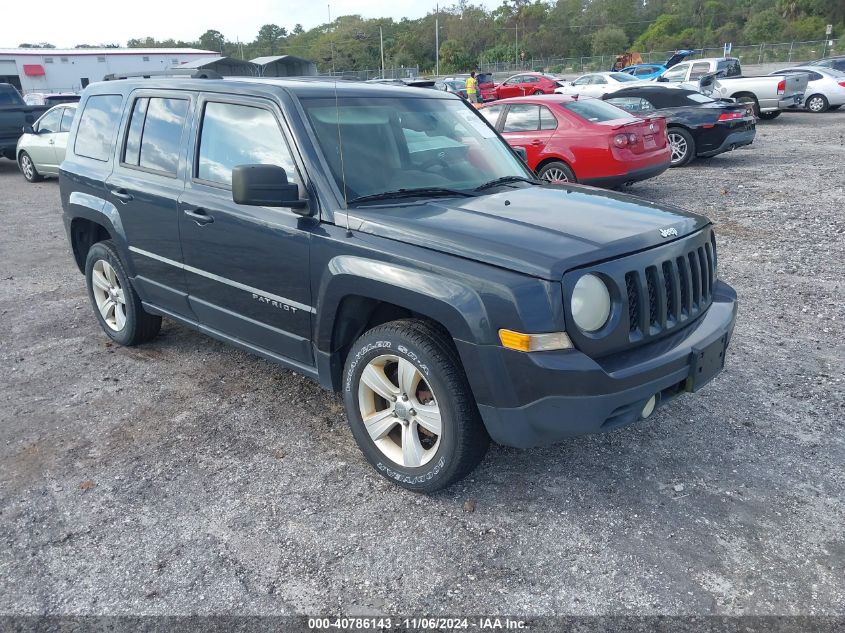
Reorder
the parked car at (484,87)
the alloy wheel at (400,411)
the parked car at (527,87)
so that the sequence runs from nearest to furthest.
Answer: the alloy wheel at (400,411)
the parked car at (527,87)
the parked car at (484,87)

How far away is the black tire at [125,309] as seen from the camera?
5016 millimetres

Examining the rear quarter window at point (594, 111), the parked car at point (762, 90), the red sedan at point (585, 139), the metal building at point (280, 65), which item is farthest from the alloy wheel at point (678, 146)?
the metal building at point (280, 65)

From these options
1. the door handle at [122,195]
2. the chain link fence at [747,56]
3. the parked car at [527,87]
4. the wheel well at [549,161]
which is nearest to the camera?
the door handle at [122,195]

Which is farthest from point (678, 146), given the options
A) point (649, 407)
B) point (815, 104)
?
point (815, 104)

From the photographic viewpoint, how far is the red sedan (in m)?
9.74

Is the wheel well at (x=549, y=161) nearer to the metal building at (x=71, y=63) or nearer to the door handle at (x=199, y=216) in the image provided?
the door handle at (x=199, y=216)

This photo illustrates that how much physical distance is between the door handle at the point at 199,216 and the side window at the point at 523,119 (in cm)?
734

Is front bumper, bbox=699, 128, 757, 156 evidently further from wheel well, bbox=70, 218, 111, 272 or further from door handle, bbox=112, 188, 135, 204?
door handle, bbox=112, 188, 135, 204

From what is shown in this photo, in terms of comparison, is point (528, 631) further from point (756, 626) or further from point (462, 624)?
point (756, 626)

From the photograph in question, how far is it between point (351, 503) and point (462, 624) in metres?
0.93

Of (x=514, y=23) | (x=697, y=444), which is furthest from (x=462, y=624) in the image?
(x=514, y=23)

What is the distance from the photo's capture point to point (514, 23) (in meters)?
101

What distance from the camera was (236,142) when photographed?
156 inches

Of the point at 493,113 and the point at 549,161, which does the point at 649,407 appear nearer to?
the point at 549,161
